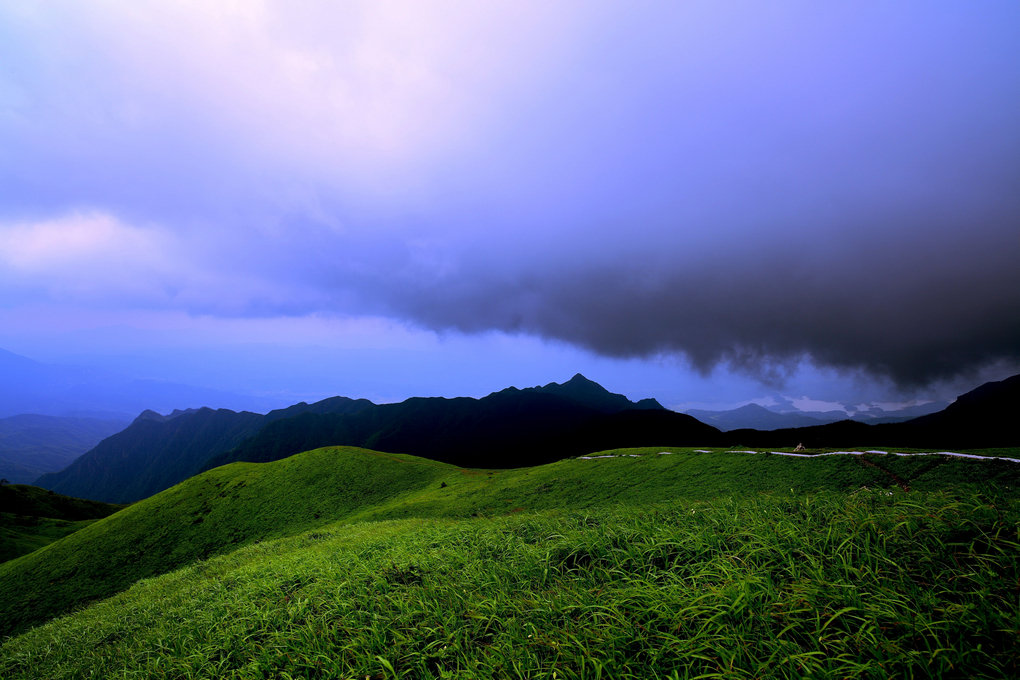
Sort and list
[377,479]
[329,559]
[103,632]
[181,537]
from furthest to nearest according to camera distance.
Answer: [377,479]
[181,537]
[329,559]
[103,632]

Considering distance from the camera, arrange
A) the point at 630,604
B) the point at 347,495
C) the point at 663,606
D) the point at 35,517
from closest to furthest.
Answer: the point at 663,606, the point at 630,604, the point at 347,495, the point at 35,517

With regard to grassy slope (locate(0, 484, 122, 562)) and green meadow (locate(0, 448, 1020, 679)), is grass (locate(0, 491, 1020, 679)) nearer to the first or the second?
green meadow (locate(0, 448, 1020, 679))

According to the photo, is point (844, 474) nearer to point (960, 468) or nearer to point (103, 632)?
point (960, 468)

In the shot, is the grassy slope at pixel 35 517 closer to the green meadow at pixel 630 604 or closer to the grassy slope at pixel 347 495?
the grassy slope at pixel 347 495

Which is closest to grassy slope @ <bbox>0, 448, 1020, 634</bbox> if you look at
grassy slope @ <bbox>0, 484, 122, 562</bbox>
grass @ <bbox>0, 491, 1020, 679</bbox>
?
grass @ <bbox>0, 491, 1020, 679</bbox>

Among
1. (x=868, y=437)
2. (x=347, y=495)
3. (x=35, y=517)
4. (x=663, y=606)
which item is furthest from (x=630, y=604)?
(x=868, y=437)

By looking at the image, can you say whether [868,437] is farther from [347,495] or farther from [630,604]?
[630,604]

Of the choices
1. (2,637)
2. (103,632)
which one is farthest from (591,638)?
(2,637)

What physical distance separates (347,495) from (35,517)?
67376 millimetres

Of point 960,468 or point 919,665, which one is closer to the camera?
point 919,665

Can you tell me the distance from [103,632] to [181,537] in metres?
37.5

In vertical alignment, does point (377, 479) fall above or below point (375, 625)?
below

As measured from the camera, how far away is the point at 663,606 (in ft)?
13.3

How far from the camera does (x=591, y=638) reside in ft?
12.8
